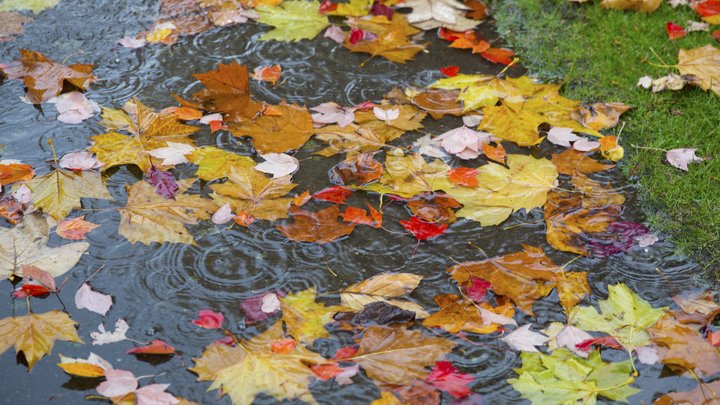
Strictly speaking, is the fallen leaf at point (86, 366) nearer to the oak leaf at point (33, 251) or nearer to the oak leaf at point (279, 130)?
the oak leaf at point (33, 251)

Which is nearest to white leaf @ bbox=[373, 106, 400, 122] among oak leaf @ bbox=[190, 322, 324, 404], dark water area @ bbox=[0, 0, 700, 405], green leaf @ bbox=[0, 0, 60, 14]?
dark water area @ bbox=[0, 0, 700, 405]

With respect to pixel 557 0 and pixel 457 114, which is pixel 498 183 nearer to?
pixel 457 114

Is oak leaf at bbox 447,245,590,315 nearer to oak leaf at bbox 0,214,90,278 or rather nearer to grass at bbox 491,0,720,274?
grass at bbox 491,0,720,274

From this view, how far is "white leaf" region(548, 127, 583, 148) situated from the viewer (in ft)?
9.25

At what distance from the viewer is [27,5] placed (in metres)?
3.71

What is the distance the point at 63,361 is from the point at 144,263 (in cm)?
43

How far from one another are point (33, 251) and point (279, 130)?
3.39 ft

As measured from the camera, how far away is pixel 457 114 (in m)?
2.98

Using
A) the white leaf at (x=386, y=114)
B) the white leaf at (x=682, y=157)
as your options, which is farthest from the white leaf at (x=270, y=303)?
the white leaf at (x=682, y=157)

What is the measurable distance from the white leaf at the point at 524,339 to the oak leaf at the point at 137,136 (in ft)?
4.77

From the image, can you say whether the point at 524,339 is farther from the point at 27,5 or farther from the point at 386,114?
the point at 27,5

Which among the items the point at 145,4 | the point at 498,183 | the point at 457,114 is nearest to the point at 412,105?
the point at 457,114

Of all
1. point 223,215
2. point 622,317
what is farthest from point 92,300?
point 622,317

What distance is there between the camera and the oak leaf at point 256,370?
1876mm
